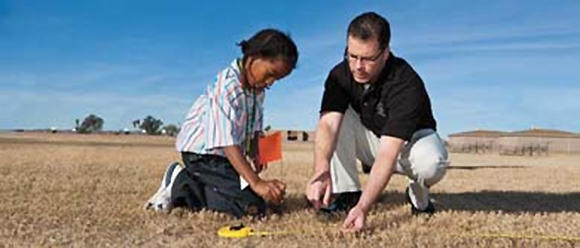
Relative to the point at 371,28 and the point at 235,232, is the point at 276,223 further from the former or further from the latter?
the point at 371,28

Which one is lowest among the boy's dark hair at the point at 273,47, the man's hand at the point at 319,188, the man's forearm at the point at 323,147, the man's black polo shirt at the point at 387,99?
the man's hand at the point at 319,188

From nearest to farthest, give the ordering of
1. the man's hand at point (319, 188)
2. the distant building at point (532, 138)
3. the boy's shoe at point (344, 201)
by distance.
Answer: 1. the man's hand at point (319, 188)
2. the boy's shoe at point (344, 201)
3. the distant building at point (532, 138)

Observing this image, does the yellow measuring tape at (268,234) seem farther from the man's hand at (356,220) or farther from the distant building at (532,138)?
the distant building at (532,138)

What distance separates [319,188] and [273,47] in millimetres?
739

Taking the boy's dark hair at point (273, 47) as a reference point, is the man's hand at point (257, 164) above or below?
below

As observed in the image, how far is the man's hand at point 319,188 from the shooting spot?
10.1 feet

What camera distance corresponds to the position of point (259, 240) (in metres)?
2.72

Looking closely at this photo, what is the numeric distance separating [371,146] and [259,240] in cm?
113

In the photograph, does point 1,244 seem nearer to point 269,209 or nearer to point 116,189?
point 269,209

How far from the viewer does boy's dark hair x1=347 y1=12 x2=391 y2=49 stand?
2.78 meters

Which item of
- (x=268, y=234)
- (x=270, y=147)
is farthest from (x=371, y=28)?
(x=270, y=147)

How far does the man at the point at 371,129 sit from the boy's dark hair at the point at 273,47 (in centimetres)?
30

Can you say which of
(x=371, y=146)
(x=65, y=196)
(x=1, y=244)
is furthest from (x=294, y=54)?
(x=65, y=196)

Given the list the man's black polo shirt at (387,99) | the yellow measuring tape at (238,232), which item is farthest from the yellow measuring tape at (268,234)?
the man's black polo shirt at (387,99)
